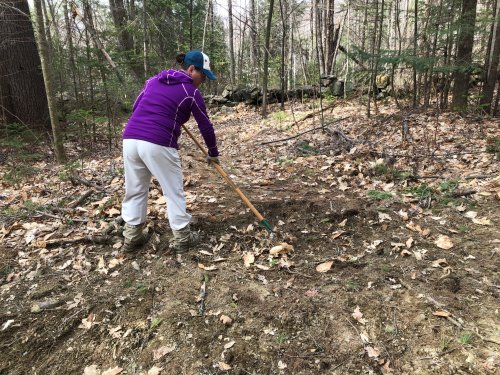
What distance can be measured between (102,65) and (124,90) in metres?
1.47

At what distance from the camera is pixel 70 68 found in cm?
970

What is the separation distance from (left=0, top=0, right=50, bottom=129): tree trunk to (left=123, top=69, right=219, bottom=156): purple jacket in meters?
7.05

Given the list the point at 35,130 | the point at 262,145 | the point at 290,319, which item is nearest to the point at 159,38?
the point at 35,130

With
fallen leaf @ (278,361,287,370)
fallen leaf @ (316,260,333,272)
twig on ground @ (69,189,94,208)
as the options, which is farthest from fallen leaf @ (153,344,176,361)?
twig on ground @ (69,189,94,208)

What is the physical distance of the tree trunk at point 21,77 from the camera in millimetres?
8695

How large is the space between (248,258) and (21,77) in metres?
8.65

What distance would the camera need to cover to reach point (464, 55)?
8016 mm

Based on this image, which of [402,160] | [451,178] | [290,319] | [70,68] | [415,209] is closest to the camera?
[290,319]

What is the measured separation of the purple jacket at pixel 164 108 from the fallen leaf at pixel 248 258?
142 cm

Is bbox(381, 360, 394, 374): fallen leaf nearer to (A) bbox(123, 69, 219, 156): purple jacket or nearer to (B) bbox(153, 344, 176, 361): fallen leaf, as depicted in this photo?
(B) bbox(153, 344, 176, 361): fallen leaf

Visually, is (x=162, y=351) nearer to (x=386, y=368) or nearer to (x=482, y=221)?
(x=386, y=368)

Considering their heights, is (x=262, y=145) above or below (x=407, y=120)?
below

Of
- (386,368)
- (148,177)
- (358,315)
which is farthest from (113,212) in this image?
(386,368)

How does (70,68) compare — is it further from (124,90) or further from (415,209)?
(415,209)
